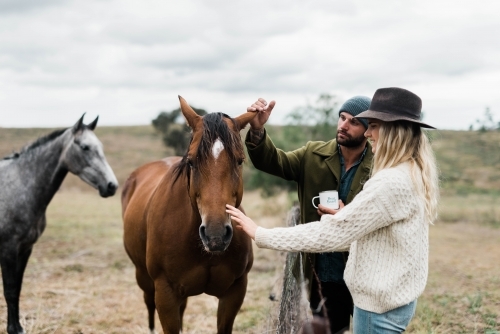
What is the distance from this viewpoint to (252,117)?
3.44 meters

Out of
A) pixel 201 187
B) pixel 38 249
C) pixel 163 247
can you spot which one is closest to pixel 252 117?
pixel 201 187

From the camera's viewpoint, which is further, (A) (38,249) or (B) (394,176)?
(A) (38,249)

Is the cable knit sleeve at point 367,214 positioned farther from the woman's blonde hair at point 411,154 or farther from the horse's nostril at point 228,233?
the horse's nostril at point 228,233

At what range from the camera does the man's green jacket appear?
362 centimetres

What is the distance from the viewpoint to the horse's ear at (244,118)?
3371 mm

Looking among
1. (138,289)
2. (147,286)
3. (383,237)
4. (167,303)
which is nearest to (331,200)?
(383,237)

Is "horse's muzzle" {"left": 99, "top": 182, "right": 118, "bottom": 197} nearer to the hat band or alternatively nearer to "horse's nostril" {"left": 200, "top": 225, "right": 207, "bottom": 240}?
"horse's nostril" {"left": 200, "top": 225, "right": 207, "bottom": 240}

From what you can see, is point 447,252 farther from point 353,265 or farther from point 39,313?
point 353,265

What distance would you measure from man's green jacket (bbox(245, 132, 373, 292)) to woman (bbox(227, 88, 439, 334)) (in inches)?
43.6

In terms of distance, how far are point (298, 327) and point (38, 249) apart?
10212 millimetres

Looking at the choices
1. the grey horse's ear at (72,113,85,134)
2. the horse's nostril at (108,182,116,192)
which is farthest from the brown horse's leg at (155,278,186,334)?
the grey horse's ear at (72,113,85,134)

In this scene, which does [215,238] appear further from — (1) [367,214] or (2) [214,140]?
(1) [367,214]

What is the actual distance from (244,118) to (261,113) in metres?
0.22

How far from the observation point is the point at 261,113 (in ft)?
11.6
